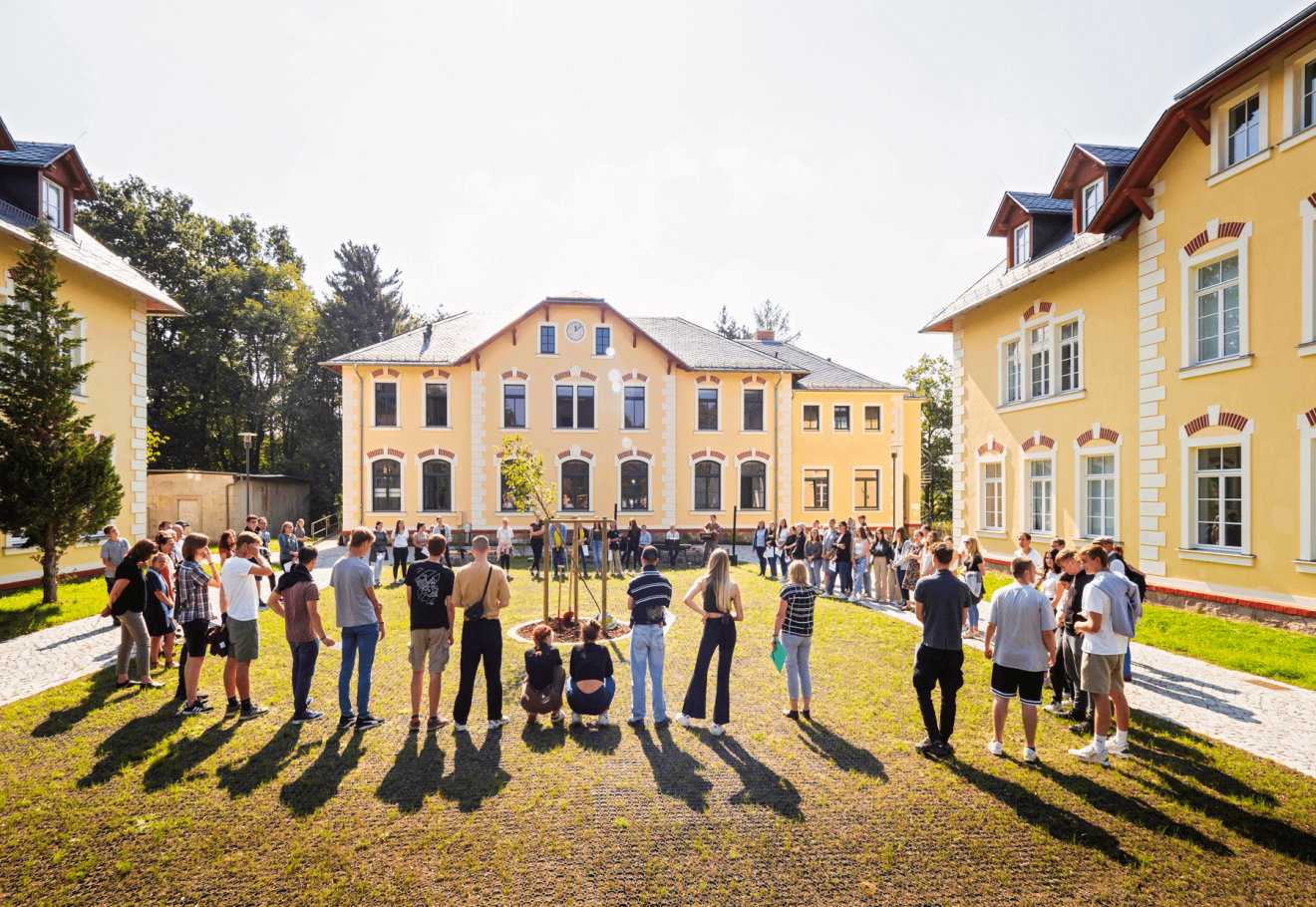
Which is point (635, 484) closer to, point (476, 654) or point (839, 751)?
point (476, 654)

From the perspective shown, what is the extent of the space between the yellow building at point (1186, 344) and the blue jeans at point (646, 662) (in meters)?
10.3

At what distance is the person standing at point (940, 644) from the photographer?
609 cm

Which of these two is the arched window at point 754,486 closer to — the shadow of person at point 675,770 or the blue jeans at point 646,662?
the blue jeans at point 646,662

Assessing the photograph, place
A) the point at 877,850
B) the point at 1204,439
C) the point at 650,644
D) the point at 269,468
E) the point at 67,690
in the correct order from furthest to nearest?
the point at 269,468, the point at 1204,439, the point at 67,690, the point at 650,644, the point at 877,850

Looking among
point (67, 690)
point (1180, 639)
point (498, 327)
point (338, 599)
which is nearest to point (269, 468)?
point (498, 327)

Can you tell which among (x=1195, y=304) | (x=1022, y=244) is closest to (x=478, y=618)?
(x=1195, y=304)

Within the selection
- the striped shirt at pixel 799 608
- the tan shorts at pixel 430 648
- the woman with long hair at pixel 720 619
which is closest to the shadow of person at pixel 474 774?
the tan shorts at pixel 430 648

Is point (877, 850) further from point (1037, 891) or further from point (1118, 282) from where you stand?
point (1118, 282)

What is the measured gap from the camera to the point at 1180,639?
10.3m

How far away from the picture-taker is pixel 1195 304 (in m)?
12.1

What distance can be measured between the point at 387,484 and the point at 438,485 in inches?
77.1

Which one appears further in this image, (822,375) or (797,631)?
(822,375)

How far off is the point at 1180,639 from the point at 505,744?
409 inches

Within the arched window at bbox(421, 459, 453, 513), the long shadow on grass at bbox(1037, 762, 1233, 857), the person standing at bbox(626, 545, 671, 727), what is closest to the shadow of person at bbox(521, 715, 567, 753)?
the person standing at bbox(626, 545, 671, 727)
